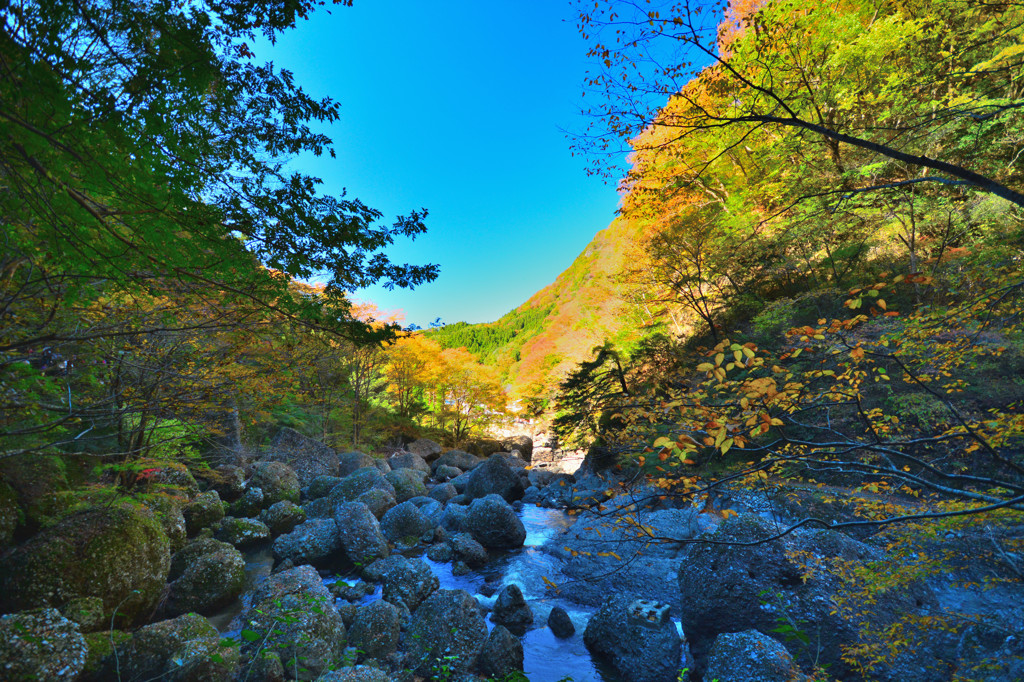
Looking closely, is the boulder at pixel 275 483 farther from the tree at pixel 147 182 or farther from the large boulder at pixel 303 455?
the tree at pixel 147 182

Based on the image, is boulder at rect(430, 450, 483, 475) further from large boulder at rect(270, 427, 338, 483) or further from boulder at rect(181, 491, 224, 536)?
boulder at rect(181, 491, 224, 536)

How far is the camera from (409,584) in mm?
5812

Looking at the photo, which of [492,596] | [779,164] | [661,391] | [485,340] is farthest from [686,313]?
[485,340]

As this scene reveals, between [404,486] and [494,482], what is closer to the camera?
[404,486]

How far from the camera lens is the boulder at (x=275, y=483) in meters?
9.87

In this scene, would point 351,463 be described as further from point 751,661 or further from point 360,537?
point 751,661

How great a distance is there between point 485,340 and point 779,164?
149 ft

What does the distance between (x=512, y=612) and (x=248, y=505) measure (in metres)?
7.24

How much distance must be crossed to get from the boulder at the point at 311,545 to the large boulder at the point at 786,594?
6414 millimetres

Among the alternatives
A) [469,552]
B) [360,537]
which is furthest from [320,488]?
[469,552]

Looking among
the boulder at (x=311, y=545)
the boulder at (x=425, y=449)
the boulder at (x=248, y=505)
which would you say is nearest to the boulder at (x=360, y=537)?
the boulder at (x=311, y=545)

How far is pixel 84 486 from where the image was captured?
6090 mm

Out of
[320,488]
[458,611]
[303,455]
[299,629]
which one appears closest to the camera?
[299,629]

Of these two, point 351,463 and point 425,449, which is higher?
point 351,463
